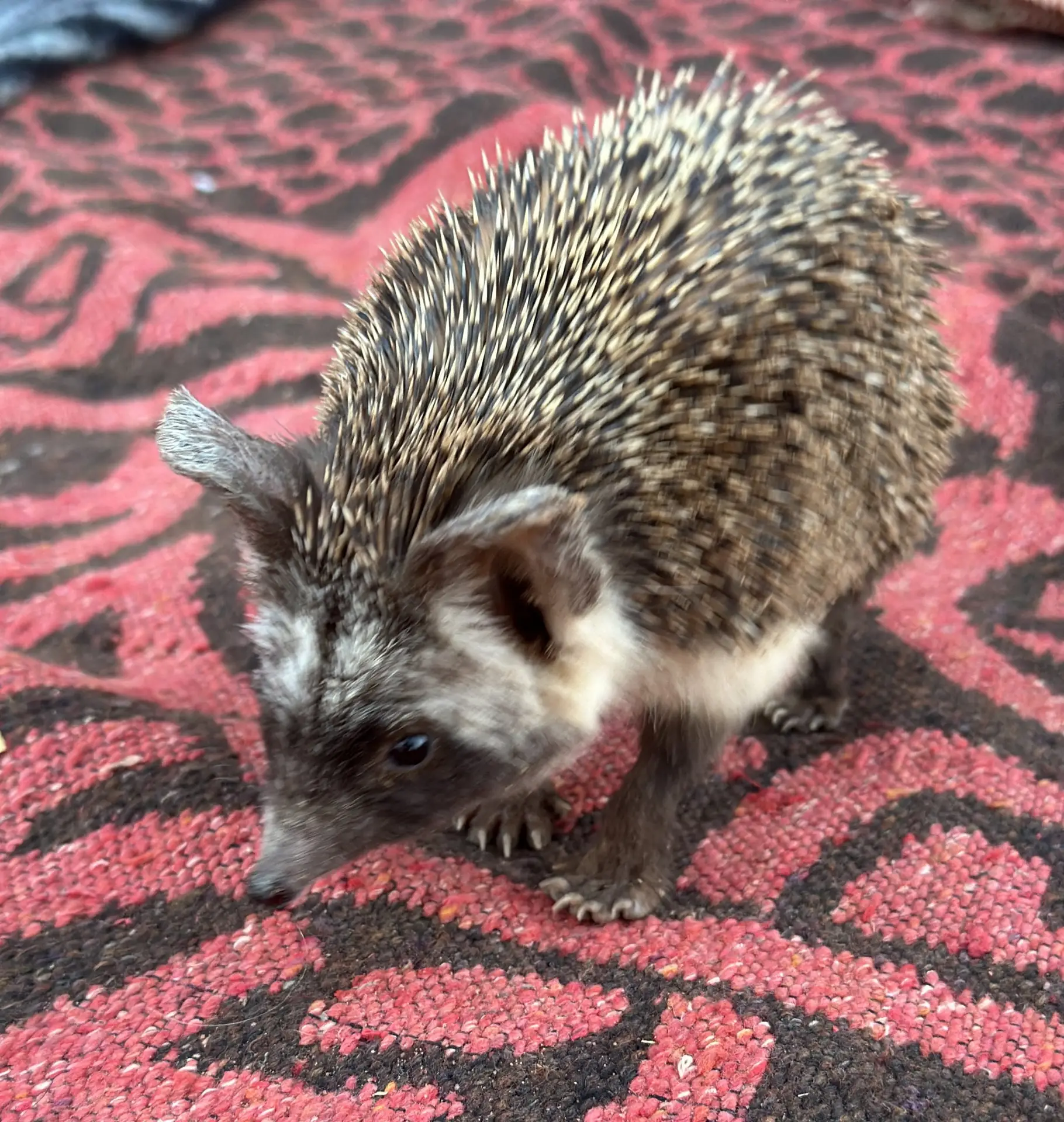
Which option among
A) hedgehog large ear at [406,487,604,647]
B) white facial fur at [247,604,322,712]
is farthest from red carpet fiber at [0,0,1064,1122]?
hedgehog large ear at [406,487,604,647]

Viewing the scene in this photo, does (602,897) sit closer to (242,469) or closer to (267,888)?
(267,888)

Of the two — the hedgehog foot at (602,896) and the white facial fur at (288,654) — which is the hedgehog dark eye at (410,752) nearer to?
the white facial fur at (288,654)

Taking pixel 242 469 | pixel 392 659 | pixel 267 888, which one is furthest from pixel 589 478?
pixel 267 888

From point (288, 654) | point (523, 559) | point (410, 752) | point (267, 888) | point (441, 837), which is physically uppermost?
point (523, 559)

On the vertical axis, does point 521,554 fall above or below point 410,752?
above

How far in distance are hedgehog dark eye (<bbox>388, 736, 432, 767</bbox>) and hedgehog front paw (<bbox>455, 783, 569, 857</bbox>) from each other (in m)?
0.78

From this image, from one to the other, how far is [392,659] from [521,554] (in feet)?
0.95

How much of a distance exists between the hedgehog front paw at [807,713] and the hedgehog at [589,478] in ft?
1.59

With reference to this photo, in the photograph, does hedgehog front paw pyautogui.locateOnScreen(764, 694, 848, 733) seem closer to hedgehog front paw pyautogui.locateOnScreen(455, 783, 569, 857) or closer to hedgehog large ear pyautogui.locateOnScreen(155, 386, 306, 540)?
hedgehog front paw pyautogui.locateOnScreen(455, 783, 569, 857)

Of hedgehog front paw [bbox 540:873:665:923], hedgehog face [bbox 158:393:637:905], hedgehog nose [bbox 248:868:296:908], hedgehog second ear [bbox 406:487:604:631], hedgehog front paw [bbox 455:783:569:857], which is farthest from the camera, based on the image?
hedgehog front paw [bbox 455:783:569:857]

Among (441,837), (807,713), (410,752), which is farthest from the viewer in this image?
(807,713)

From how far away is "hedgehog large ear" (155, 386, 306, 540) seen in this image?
184 cm

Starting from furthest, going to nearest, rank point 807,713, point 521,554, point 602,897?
point 807,713, point 602,897, point 521,554

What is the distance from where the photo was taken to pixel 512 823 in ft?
8.71
